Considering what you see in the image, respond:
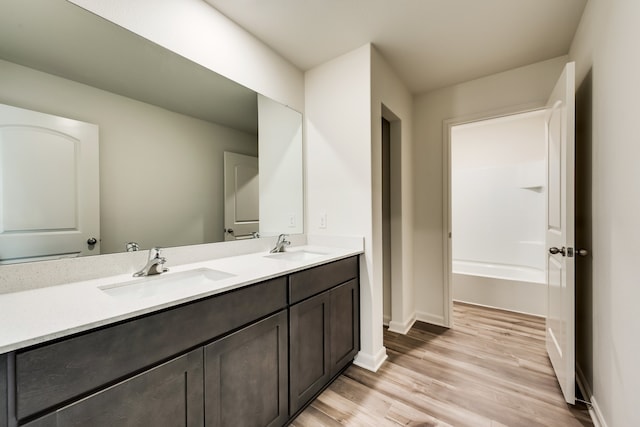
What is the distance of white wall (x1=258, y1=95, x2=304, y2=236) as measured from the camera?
1995 mm

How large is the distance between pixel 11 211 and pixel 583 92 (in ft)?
9.85

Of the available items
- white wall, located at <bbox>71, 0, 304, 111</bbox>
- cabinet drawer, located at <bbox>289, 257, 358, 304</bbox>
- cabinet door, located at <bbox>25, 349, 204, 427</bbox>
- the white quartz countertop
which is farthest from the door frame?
cabinet door, located at <bbox>25, 349, 204, 427</bbox>

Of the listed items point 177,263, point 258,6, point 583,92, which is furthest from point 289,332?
point 583,92

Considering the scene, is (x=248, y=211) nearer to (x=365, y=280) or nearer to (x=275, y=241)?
(x=275, y=241)

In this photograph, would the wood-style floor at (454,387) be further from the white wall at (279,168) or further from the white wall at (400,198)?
the white wall at (279,168)

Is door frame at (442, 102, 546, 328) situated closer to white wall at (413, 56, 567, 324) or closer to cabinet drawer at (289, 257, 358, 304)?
white wall at (413, 56, 567, 324)

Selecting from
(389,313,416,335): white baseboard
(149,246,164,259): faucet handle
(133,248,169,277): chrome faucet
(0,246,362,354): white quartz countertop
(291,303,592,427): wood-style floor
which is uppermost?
(149,246,164,259): faucet handle

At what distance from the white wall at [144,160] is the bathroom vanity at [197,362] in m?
0.47

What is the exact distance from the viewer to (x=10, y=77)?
986 millimetres

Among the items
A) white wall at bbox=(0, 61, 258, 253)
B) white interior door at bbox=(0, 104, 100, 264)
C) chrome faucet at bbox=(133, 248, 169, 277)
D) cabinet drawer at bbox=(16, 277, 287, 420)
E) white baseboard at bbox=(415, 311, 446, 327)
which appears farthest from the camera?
white baseboard at bbox=(415, 311, 446, 327)

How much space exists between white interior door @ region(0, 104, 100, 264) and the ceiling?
1.14 m

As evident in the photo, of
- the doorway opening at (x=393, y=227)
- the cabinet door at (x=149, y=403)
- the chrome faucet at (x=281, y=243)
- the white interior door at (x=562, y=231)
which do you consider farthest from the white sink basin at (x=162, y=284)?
the white interior door at (x=562, y=231)

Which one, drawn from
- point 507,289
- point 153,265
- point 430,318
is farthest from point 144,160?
point 507,289

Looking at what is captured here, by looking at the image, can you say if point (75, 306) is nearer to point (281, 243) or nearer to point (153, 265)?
point (153, 265)
